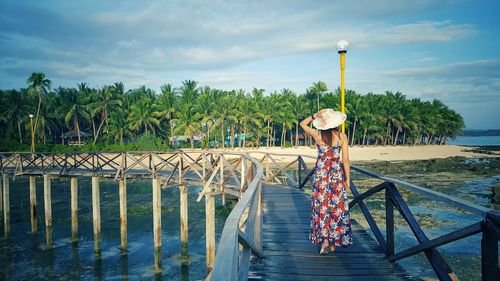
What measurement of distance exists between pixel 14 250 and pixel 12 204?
10.2 metres

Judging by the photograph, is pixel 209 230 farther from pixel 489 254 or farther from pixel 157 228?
pixel 489 254

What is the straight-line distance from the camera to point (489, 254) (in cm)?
281

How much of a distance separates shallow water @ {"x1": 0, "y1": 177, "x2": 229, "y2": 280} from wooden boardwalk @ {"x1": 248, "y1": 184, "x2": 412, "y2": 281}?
6.80m

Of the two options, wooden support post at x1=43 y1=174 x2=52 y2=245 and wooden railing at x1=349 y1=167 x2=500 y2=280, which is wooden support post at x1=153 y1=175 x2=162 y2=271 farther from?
wooden railing at x1=349 y1=167 x2=500 y2=280

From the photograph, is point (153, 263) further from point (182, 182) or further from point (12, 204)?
point (12, 204)

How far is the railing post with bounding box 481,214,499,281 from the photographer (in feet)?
9.14

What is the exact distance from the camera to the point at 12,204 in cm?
2342

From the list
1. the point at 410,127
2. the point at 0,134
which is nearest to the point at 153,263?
the point at 0,134

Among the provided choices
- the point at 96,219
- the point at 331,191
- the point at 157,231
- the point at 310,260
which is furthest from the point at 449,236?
the point at 96,219

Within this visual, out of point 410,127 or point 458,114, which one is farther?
point 458,114

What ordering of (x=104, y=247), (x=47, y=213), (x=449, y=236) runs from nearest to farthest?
(x=449, y=236) < (x=104, y=247) < (x=47, y=213)

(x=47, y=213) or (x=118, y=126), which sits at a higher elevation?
(x=118, y=126)

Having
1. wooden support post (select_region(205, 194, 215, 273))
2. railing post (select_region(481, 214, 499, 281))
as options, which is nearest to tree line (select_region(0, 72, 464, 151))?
wooden support post (select_region(205, 194, 215, 273))

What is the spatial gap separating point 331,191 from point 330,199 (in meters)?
0.11
